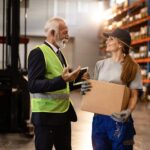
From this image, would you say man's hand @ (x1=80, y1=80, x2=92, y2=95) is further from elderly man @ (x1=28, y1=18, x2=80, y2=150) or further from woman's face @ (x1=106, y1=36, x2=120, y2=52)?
woman's face @ (x1=106, y1=36, x2=120, y2=52)

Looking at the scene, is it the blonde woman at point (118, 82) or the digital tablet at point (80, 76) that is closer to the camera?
the blonde woman at point (118, 82)

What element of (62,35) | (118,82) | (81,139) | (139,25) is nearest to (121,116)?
(118,82)

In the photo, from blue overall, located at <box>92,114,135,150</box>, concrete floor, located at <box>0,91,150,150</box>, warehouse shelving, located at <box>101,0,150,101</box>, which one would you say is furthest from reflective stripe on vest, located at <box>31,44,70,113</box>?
warehouse shelving, located at <box>101,0,150,101</box>

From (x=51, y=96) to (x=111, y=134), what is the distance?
0.54 meters

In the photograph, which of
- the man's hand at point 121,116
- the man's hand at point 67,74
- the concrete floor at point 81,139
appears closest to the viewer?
the man's hand at point 67,74

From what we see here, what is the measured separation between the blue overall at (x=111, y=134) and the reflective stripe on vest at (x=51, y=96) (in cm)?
29

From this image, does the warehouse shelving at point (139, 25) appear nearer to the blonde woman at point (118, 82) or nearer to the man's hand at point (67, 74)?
the blonde woman at point (118, 82)

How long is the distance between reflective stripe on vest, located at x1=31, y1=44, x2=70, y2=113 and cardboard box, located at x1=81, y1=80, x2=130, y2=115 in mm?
199

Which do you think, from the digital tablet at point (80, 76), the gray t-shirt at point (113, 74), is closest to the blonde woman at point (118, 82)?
the gray t-shirt at point (113, 74)

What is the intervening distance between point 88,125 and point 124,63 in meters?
5.63

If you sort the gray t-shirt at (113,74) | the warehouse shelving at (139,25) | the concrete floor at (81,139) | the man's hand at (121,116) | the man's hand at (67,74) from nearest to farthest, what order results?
the man's hand at (67,74) < the man's hand at (121,116) < the gray t-shirt at (113,74) < the concrete floor at (81,139) < the warehouse shelving at (139,25)

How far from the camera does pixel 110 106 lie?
3.19 metres

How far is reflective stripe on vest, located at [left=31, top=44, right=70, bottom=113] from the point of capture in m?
3.14

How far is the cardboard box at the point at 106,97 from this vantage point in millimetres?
3166
